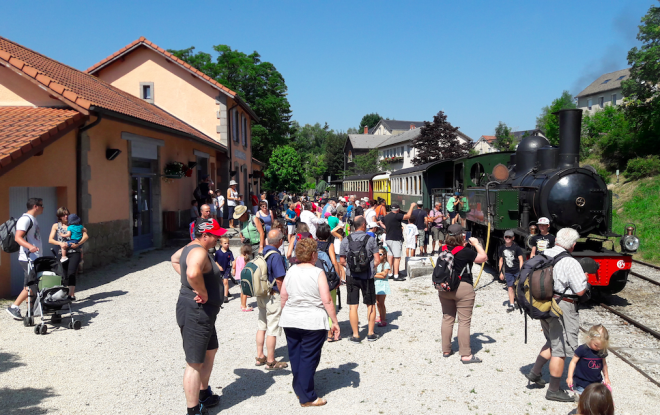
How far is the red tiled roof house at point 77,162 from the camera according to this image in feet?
26.6

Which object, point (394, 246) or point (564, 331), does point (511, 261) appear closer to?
point (394, 246)

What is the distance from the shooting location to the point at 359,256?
6098mm

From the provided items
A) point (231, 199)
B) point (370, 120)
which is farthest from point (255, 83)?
point (370, 120)

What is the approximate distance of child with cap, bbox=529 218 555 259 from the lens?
7.92 metres

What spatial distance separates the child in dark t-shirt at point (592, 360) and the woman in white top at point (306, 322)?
204cm

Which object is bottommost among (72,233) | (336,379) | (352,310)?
(336,379)

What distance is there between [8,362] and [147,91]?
16.3 m

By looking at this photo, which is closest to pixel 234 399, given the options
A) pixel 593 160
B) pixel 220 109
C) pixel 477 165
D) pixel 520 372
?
pixel 520 372

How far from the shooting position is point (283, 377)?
512 cm

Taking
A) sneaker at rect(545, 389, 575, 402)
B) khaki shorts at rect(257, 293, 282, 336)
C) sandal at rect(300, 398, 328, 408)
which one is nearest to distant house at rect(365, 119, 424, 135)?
khaki shorts at rect(257, 293, 282, 336)

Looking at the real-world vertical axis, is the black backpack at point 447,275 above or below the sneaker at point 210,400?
above

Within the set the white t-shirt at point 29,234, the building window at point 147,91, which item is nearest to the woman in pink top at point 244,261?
the white t-shirt at point 29,234

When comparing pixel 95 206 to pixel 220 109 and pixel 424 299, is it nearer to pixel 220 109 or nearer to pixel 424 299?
pixel 424 299

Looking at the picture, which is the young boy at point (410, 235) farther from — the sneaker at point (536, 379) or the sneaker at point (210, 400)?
the sneaker at point (210, 400)
